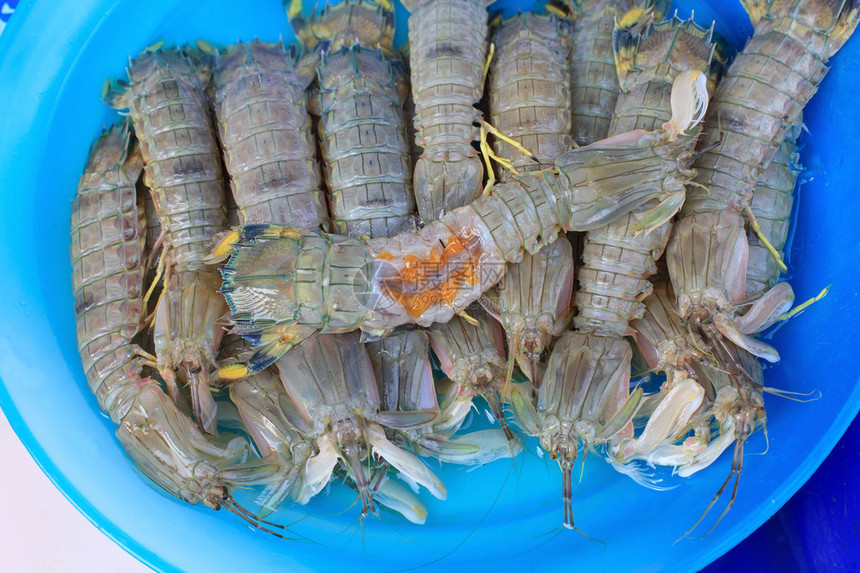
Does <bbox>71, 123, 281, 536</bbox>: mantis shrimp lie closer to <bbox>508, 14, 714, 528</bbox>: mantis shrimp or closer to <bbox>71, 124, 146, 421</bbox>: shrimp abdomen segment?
<bbox>71, 124, 146, 421</bbox>: shrimp abdomen segment

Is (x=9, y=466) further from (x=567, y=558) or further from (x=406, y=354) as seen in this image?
(x=567, y=558)

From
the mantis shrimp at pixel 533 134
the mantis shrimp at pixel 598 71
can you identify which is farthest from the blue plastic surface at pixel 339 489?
the mantis shrimp at pixel 533 134

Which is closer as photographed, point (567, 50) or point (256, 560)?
point (256, 560)

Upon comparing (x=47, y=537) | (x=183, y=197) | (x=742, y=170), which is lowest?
(x=47, y=537)

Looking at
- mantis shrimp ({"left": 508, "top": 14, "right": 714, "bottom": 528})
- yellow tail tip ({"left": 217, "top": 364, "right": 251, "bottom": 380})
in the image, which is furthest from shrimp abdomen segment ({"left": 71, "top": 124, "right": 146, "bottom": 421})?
mantis shrimp ({"left": 508, "top": 14, "right": 714, "bottom": 528})

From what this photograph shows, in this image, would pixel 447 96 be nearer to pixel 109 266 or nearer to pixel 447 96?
pixel 447 96

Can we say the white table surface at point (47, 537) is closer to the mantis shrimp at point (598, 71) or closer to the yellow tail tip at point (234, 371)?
the yellow tail tip at point (234, 371)

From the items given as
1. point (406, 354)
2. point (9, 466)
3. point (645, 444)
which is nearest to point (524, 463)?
point (645, 444)

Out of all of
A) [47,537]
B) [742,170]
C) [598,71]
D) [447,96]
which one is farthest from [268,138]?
[47,537]
